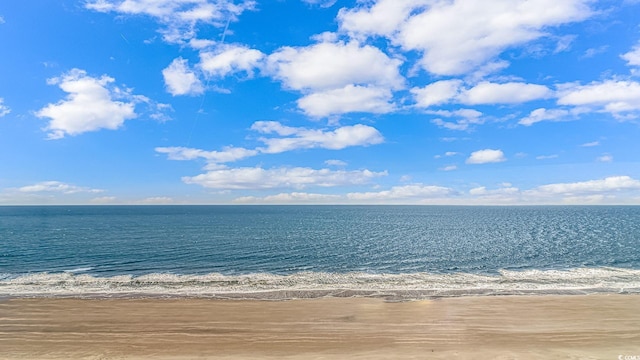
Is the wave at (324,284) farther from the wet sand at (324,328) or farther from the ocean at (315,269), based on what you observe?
the wet sand at (324,328)

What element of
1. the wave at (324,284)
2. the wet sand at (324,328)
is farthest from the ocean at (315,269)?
the wet sand at (324,328)

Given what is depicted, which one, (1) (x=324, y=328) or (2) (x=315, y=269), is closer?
(1) (x=324, y=328)

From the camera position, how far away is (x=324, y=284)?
31922 millimetres

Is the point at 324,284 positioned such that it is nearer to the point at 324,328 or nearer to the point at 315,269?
the point at 315,269

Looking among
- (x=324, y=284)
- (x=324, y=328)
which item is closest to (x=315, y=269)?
(x=324, y=284)

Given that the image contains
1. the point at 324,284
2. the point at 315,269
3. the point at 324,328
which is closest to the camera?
the point at 324,328

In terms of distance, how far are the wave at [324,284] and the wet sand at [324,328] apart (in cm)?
228

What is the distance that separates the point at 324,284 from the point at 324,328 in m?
11.2

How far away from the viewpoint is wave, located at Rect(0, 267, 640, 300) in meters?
28.4

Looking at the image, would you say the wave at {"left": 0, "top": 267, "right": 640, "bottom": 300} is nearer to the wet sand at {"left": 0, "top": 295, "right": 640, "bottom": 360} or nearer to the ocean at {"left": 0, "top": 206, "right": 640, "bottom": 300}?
the ocean at {"left": 0, "top": 206, "right": 640, "bottom": 300}

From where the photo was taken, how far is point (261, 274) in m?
36.2

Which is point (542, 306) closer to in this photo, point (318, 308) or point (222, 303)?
point (318, 308)

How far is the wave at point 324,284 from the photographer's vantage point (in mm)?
28359

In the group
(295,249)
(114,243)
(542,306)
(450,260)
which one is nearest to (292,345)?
(542,306)
